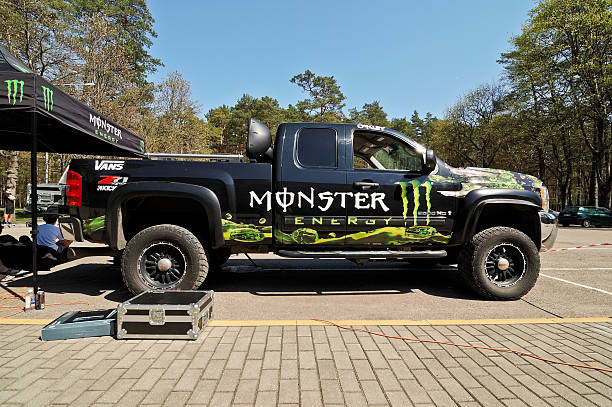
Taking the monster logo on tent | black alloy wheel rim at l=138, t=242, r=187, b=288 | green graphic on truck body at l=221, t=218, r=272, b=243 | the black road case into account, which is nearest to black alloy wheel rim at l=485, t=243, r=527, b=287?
the monster logo on tent

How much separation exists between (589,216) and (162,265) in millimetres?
27995

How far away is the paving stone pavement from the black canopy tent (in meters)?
1.99

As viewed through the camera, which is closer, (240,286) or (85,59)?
(240,286)

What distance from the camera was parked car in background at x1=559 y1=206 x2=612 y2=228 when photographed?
2273 cm

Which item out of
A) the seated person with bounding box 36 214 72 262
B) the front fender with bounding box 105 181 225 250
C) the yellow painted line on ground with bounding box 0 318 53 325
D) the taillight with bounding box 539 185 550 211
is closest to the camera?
the yellow painted line on ground with bounding box 0 318 53 325

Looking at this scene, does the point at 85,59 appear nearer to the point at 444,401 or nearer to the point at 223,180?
the point at 223,180

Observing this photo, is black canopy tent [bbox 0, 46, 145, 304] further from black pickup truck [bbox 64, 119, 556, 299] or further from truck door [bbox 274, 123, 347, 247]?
truck door [bbox 274, 123, 347, 247]

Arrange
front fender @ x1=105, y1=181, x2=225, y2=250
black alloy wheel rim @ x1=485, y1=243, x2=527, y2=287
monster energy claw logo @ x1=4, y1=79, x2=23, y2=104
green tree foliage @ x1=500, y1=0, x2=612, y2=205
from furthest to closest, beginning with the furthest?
green tree foliage @ x1=500, y1=0, x2=612, y2=205 → black alloy wheel rim @ x1=485, y1=243, x2=527, y2=287 → front fender @ x1=105, y1=181, x2=225, y2=250 → monster energy claw logo @ x1=4, y1=79, x2=23, y2=104

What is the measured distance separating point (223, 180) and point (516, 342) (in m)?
3.48

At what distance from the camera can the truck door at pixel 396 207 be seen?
4.41 metres

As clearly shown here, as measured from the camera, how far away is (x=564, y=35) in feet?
80.0

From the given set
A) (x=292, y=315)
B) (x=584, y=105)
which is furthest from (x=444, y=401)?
(x=584, y=105)

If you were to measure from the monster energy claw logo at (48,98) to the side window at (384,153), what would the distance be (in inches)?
151

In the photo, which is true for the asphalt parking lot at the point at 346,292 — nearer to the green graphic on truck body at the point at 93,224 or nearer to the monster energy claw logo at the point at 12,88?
the green graphic on truck body at the point at 93,224
